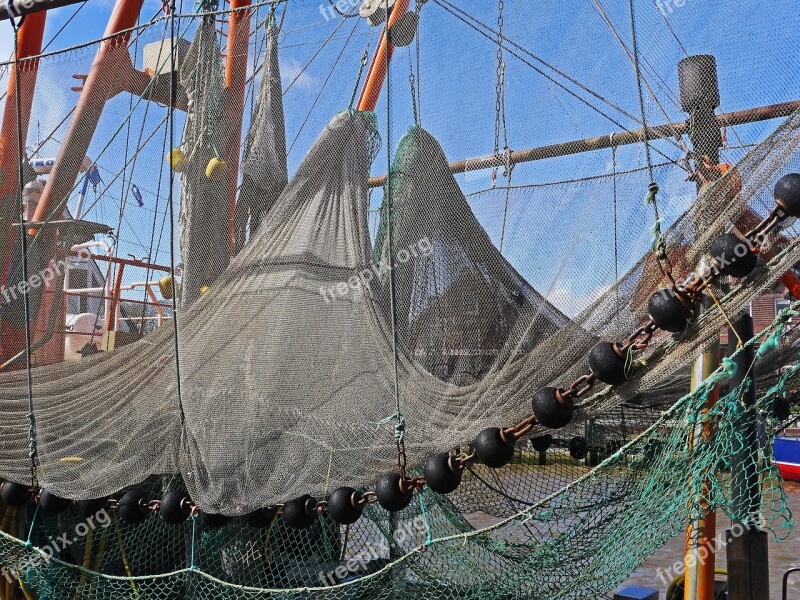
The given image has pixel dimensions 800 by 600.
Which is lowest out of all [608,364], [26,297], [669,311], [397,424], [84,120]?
[397,424]

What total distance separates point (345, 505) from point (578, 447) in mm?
1303

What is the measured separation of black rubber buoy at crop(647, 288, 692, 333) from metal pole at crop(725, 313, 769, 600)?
1.76ft

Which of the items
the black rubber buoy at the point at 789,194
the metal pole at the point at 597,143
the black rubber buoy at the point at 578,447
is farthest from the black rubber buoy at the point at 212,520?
the black rubber buoy at the point at 789,194

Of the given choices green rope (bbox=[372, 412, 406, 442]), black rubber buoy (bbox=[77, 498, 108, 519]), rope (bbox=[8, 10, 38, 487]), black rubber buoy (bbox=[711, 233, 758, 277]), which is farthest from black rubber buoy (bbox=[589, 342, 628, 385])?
rope (bbox=[8, 10, 38, 487])

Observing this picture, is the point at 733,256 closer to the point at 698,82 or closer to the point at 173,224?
the point at 698,82

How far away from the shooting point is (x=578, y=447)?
4.10 meters

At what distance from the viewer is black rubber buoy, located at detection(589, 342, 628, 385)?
283cm

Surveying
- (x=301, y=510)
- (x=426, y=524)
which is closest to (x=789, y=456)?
(x=426, y=524)

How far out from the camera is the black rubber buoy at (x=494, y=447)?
3119mm

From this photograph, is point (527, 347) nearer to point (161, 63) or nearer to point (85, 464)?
point (85, 464)

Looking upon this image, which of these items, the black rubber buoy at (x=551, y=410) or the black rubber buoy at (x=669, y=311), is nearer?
the black rubber buoy at (x=669, y=311)

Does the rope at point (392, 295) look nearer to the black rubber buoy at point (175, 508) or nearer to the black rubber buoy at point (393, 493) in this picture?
the black rubber buoy at point (393, 493)

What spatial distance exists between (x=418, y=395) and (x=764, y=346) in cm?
145

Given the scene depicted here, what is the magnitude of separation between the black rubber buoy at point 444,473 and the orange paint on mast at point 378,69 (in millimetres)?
1892
